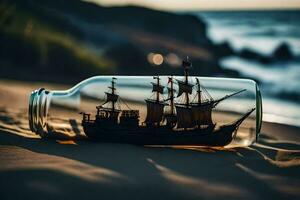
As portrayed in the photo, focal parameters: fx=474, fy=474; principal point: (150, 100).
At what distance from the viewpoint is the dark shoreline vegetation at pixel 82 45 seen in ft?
21.4

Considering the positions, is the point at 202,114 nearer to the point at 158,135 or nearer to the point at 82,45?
the point at 158,135

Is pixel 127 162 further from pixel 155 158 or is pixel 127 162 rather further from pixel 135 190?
pixel 135 190

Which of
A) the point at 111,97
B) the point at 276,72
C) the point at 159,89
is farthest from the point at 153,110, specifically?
the point at 276,72

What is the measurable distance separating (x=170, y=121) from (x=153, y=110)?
9 cm

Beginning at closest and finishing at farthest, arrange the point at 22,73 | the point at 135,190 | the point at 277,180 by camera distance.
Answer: the point at 135,190, the point at 277,180, the point at 22,73

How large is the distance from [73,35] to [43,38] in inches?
66.9

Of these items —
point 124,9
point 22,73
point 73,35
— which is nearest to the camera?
point 22,73

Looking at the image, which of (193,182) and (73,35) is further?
(73,35)

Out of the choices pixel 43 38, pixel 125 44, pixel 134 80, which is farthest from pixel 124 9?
pixel 134 80

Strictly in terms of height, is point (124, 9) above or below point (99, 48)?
above

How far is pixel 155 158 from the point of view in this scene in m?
2.01

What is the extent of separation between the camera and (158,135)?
208 centimetres

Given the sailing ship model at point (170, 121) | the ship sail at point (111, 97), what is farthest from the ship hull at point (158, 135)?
the ship sail at point (111, 97)

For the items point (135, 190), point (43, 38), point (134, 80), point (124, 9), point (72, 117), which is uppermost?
point (124, 9)
